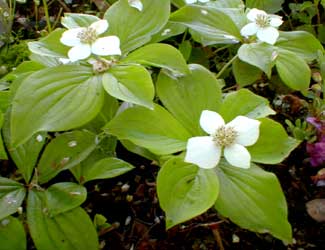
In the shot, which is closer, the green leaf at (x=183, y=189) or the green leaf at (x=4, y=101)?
the green leaf at (x=183, y=189)

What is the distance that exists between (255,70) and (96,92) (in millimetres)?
446

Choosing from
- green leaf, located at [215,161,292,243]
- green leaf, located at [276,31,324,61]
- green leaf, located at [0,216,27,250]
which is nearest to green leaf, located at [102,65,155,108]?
green leaf, located at [215,161,292,243]

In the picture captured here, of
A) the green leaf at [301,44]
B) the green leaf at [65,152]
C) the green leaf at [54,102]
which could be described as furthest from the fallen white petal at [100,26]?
the green leaf at [301,44]

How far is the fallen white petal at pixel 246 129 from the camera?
94cm

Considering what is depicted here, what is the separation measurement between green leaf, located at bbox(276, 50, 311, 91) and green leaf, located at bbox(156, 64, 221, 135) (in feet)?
0.74

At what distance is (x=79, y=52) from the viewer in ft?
3.36

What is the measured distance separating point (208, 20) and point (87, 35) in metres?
0.32

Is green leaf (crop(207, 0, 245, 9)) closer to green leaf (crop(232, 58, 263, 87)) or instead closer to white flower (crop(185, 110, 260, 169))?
green leaf (crop(232, 58, 263, 87))

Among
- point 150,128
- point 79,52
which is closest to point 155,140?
point 150,128

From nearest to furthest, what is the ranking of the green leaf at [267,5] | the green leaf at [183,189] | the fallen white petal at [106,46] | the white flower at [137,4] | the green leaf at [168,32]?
1. the green leaf at [183,189]
2. the fallen white petal at [106,46]
3. the white flower at [137,4]
4. the green leaf at [168,32]
5. the green leaf at [267,5]

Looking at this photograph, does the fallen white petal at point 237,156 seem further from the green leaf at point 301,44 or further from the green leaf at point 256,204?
the green leaf at point 301,44

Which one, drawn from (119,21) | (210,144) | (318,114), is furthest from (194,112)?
(318,114)

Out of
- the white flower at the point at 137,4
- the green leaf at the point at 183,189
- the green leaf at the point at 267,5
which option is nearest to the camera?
the green leaf at the point at 183,189

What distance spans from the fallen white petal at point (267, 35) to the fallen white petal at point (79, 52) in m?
0.40
